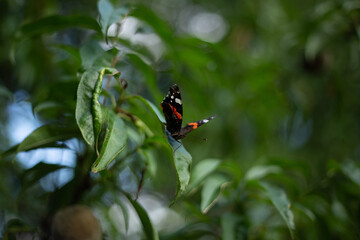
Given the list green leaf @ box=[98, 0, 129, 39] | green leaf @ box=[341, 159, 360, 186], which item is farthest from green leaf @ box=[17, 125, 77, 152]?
green leaf @ box=[341, 159, 360, 186]

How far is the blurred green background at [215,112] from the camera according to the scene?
113cm

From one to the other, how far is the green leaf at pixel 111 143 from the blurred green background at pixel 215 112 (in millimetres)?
141

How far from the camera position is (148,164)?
1.15 m

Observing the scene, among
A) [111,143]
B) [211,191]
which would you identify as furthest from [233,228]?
[111,143]

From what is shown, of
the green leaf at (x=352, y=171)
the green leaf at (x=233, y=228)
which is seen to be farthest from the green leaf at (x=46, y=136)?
the green leaf at (x=352, y=171)

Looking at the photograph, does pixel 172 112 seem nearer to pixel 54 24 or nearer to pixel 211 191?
pixel 211 191

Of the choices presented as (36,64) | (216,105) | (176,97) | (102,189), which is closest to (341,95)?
(216,105)

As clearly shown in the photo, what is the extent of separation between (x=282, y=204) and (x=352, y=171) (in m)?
0.39

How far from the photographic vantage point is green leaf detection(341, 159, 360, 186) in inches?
47.1

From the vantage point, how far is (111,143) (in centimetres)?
81

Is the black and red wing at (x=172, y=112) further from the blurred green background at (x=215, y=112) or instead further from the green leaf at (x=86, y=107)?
the green leaf at (x=86, y=107)

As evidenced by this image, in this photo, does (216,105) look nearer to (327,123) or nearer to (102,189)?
(327,123)

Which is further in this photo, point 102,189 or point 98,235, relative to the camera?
point 102,189

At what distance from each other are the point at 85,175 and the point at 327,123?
5.07 ft
